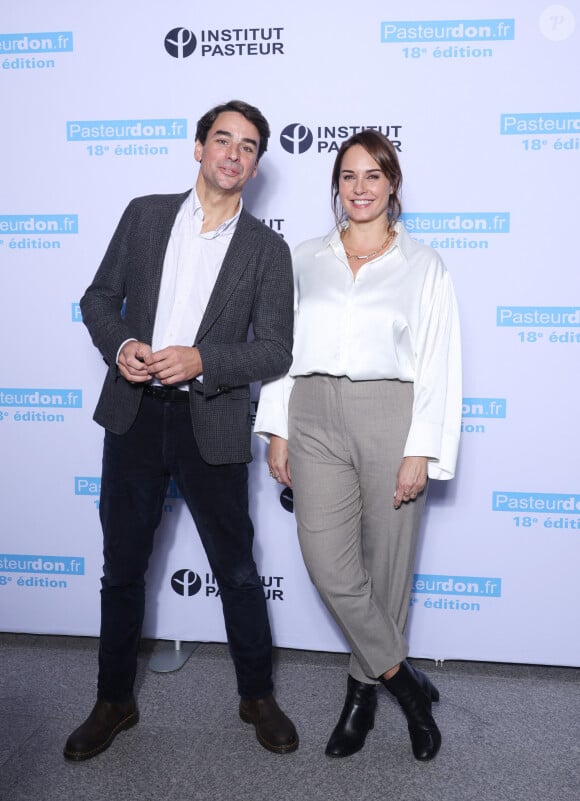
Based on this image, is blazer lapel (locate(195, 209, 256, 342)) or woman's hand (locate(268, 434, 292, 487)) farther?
woman's hand (locate(268, 434, 292, 487))

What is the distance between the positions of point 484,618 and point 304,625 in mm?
663

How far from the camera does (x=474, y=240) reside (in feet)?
8.54

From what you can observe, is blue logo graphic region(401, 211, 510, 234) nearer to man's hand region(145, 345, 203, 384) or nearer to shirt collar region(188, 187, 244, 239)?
shirt collar region(188, 187, 244, 239)

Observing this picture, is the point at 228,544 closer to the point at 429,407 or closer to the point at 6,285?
the point at 429,407

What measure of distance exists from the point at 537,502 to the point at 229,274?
139 cm

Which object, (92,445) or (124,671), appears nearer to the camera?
(124,671)

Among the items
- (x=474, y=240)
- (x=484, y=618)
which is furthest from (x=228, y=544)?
(x=474, y=240)

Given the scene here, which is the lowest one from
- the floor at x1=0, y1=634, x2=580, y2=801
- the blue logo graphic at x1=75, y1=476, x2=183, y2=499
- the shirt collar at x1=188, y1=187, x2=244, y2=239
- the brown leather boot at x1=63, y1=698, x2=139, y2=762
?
the floor at x1=0, y1=634, x2=580, y2=801

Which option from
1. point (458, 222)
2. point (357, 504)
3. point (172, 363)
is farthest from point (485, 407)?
point (172, 363)

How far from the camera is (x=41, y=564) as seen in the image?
297cm

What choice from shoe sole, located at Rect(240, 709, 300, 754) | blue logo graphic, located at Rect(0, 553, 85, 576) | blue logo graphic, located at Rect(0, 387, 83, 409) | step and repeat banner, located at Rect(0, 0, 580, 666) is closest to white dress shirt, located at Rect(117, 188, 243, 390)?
step and repeat banner, located at Rect(0, 0, 580, 666)

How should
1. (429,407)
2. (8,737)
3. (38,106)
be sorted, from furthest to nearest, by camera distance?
(38,106) < (8,737) < (429,407)

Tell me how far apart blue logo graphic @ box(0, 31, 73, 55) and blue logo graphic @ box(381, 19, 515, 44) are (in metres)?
1.11

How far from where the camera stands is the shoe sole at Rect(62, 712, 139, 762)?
7.07 feet
